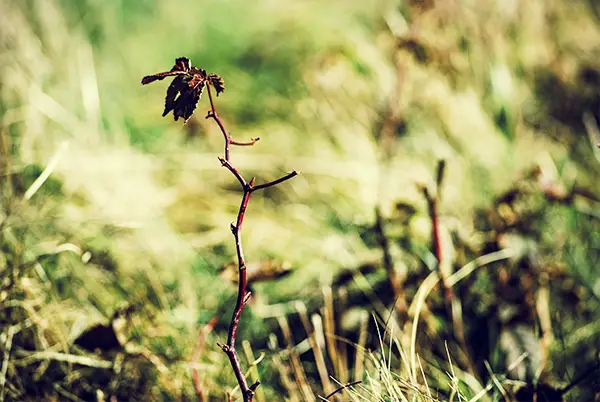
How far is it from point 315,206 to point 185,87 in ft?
3.49

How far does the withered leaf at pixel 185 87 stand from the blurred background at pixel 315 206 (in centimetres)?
48

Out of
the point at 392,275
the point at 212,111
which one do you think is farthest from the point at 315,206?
the point at 212,111

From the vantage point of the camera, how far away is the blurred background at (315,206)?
1.21m

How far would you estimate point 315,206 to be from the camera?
1878 mm

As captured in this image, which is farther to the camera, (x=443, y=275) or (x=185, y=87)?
(x=443, y=275)

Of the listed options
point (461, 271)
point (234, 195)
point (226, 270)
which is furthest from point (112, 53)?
point (461, 271)

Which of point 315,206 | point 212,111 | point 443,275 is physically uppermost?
point 212,111

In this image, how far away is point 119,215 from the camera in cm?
172

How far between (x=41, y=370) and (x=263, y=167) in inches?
37.5

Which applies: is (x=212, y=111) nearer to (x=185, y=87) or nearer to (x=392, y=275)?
(x=185, y=87)

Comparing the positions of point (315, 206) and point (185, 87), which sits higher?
point (185, 87)

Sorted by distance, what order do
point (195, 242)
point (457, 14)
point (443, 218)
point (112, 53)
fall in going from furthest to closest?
point (112, 53) < point (457, 14) < point (195, 242) < point (443, 218)

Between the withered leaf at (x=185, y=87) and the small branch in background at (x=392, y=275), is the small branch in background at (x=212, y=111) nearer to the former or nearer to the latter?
the withered leaf at (x=185, y=87)

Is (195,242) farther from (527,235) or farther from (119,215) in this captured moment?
(527,235)
